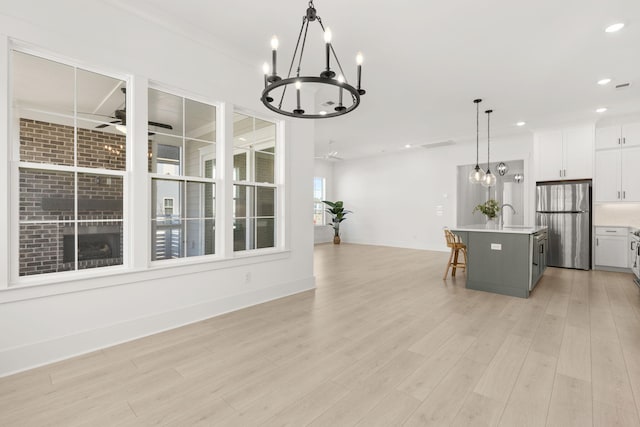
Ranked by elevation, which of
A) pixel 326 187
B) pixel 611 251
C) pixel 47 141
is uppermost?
pixel 326 187

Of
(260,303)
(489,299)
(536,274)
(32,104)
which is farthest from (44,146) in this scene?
(536,274)

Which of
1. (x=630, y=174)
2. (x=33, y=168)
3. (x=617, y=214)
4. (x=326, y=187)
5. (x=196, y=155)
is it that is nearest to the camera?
(x=33, y=168)

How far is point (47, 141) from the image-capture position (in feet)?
8.14

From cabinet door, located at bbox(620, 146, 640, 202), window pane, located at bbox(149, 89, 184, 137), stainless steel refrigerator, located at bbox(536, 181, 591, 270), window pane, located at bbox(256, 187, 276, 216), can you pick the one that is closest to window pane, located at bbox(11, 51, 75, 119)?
window pane, located at bbox(149, 89, 184, 137)

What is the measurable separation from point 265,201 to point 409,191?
255 inches

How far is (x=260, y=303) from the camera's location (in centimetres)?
385

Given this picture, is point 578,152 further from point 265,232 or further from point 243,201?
point 243,201

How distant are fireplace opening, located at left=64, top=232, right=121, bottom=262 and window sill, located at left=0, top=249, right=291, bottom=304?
0.43ft

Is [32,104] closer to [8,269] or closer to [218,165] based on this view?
[8,269]

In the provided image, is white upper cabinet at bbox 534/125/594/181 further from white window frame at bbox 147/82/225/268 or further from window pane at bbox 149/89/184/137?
window pane at bbox 149/89/184/137

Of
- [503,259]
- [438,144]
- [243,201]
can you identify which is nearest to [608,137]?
[438,144]

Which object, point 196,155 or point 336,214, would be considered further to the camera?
point 336,214

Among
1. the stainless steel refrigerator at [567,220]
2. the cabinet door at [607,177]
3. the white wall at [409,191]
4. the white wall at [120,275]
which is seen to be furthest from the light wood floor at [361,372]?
the white wall at [409,191]

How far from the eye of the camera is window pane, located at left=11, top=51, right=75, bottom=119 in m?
2.37
